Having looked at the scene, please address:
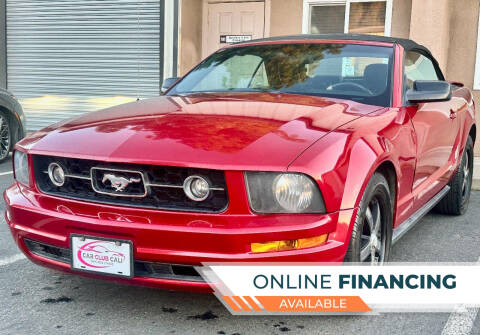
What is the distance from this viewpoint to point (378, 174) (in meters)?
2.94

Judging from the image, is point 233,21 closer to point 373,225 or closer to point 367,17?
point 367,17

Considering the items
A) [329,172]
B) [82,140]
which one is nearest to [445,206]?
[329,172]

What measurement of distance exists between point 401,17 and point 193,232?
777 centimetres

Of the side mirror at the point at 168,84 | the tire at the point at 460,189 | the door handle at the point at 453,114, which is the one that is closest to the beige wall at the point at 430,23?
the tire at the point at 460,189

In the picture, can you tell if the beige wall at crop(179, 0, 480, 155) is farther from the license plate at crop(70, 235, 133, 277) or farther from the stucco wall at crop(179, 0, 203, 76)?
the license plate at crop(70, 235, 133, 277)

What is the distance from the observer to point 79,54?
37.8 ft

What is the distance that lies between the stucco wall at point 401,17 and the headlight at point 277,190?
7418 millimetres

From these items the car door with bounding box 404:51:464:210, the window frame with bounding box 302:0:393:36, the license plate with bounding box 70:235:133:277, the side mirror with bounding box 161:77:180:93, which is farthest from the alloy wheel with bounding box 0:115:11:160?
the license plate with bounding box 70:235:133:277

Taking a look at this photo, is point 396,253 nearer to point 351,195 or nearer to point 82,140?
point 351,195

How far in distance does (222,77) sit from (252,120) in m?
1.23

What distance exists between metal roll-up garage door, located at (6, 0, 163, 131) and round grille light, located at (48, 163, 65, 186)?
8.20m

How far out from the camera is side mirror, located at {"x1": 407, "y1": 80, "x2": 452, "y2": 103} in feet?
11.8

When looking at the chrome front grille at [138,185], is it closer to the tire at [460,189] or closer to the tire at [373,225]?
the tire at [373,225]

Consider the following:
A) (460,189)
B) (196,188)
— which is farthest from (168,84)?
(460,189)
